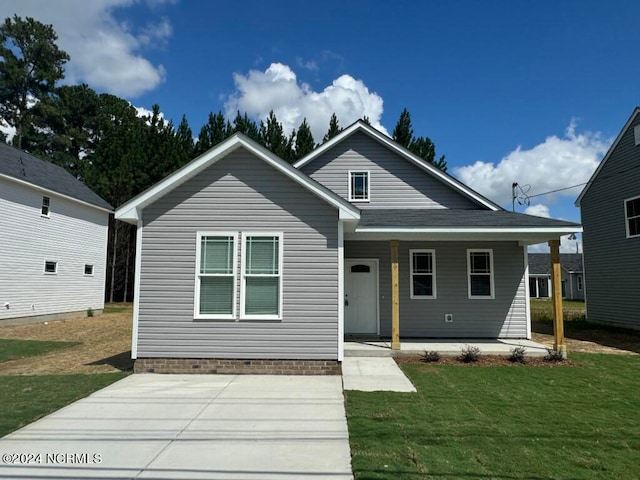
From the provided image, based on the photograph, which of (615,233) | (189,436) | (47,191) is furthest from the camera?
(47,191)

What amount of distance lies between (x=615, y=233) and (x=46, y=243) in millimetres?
22524

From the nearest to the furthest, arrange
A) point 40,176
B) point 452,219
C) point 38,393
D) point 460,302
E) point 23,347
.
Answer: point 38,393 < point 452,219 < point 23,347 < point 460,302 < point 40,176

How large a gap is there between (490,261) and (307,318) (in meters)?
6.21

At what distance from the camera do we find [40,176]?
18531 millimetres

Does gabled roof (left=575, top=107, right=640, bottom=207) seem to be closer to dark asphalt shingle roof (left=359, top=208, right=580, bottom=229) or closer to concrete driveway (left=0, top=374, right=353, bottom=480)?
dark asphalt shingle roof (left=359, top=208, right=580, bottom=229)

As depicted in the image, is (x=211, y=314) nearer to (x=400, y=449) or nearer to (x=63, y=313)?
(x=400, y=449)

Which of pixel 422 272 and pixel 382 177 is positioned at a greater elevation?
pixel 382 177

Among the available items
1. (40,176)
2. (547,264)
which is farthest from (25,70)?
(547,264)

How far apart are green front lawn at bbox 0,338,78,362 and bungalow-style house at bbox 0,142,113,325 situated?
14.2 ft

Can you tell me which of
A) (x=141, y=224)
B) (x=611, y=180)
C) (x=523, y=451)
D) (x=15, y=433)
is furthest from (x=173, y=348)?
(x=611, y=180)

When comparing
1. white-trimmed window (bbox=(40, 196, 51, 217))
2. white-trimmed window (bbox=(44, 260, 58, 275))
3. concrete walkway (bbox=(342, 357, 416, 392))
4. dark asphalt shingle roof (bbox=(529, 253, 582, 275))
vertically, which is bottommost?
concrete walkway (bbox=(342, 357, 416, 392))

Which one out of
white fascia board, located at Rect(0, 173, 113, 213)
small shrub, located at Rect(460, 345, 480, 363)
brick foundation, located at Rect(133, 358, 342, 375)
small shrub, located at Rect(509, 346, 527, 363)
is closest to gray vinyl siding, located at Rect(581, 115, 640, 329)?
small shrub, located at Rect(509, 346, 527, 363)

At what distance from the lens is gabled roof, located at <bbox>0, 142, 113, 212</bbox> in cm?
1661

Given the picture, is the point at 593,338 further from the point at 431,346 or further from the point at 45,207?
the point at 45,207
